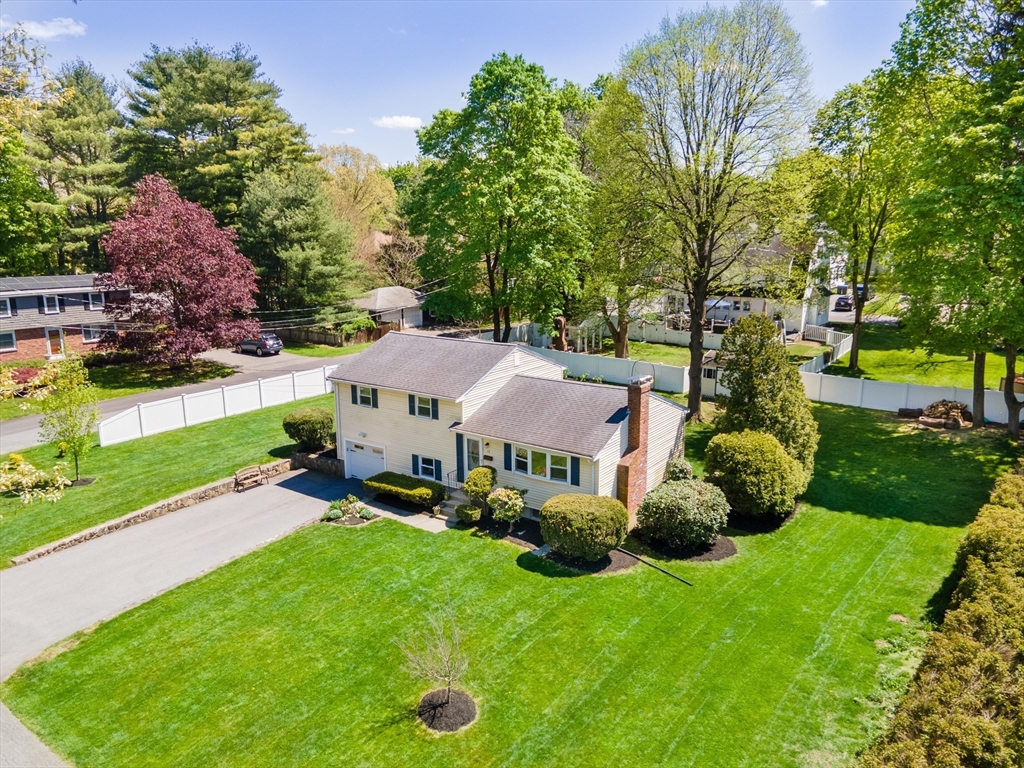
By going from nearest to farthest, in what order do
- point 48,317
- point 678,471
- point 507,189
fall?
point 678,471 → point 507,189 → point 48,317

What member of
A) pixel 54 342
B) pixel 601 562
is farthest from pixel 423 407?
pixel 54 342

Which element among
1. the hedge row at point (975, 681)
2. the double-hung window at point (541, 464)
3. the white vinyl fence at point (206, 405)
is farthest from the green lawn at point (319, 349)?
the hedge row at point (975, 681)

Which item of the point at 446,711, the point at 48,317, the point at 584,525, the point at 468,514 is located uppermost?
the point at 48,317

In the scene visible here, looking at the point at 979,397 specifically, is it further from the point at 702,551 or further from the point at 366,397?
the point at 366,397

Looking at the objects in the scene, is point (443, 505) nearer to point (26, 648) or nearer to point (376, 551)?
point (376, 551)

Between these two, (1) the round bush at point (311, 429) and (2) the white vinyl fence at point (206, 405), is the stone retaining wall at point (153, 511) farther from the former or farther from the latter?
(2) the white vinyl fence at point (206, 405)

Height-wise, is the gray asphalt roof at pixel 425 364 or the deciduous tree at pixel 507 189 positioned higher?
the deciduous tree at pixel 507 189

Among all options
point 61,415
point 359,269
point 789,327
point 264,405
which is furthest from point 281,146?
point 789,327
